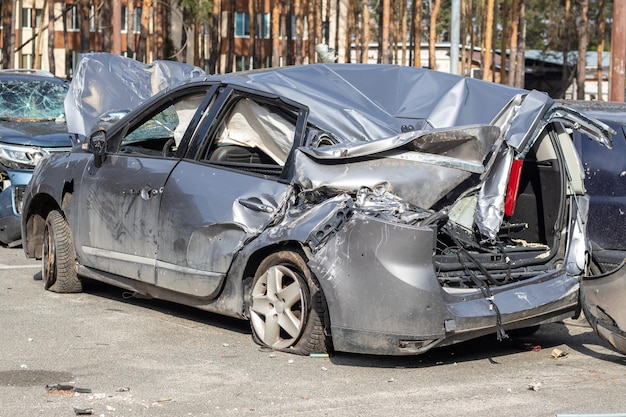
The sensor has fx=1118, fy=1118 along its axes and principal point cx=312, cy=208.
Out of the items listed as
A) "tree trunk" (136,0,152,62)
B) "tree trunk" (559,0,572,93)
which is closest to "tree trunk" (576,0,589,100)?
"tree trunk" (559,0,572,93)

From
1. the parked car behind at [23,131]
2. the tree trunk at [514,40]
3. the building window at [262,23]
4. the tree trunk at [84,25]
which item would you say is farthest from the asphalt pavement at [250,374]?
the building window at [262,23]

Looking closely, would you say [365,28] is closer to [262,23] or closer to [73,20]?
[262,23]

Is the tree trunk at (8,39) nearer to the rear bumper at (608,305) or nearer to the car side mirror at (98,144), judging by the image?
the car side mirror at (98,144)

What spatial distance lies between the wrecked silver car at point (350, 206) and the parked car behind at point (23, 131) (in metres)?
4.21

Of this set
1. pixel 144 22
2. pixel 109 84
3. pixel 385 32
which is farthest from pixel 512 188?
pixel 385 32

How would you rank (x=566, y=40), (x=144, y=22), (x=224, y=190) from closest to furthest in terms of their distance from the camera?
(x=224, y=190), (x=144, y=22), (x=566, y=40)

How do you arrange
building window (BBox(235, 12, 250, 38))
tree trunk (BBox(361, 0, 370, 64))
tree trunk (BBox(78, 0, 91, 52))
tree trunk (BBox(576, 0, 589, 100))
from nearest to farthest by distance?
tree trunk (BBox(576, 0, 589, 100)) → tree trunk (BBox(78, 0, 91, 52)) → tree trunk (BBox(361, 0, 370, 64)) → building window (BBox(235, 12, 250, 38))

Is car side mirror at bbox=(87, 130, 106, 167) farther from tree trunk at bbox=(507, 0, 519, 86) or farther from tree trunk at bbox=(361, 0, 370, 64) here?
tree trunk at bbox=(507, 0, 519, 86)

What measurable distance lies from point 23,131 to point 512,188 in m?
8.13

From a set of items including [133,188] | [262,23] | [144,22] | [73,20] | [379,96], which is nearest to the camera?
[379,96]

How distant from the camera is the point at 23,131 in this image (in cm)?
1371

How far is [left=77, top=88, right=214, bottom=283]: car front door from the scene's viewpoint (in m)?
7.90

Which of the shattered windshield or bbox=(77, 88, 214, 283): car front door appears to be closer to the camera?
bbox=(77, 88, 214, 283): car front door

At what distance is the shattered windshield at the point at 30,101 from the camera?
14773 millimetres
